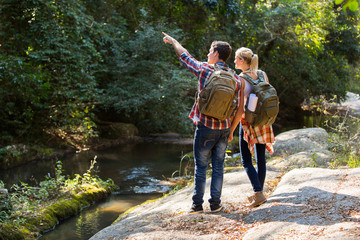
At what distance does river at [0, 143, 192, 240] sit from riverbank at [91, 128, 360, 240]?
5.98ft

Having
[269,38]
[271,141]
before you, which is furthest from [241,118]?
[269,38]

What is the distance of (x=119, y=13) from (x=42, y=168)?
24.4ft

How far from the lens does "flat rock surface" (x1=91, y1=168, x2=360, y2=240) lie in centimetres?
349

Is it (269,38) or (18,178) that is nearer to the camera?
(18,178)

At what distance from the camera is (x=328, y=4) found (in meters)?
17.3

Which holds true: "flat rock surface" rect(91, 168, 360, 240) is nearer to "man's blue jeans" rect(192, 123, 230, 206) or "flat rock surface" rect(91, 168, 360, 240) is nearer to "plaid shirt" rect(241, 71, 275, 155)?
"man's blue jeans" rect(192, 123, 230, 206)

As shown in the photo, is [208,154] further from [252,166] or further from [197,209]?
[197,209]

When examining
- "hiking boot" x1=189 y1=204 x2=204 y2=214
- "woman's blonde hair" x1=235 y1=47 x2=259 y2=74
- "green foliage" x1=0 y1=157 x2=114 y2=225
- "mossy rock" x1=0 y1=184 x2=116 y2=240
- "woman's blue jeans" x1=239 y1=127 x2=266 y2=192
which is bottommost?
"mossy rock" x1=0 y1=184 x2=116 y2=240

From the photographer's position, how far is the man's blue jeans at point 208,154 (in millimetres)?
4215

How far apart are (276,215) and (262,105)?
3.91 feet

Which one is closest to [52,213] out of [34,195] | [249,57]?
[34,195]

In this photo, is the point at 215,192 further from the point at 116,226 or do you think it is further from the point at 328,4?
the point at 328,4

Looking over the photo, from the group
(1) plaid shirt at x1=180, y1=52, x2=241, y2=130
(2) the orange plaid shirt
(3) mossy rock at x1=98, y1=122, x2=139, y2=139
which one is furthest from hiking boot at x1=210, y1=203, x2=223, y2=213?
(3) mossy rock at x1=98, y1=122, x2=139, y2=139

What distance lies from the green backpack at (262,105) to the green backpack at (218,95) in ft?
1.08
